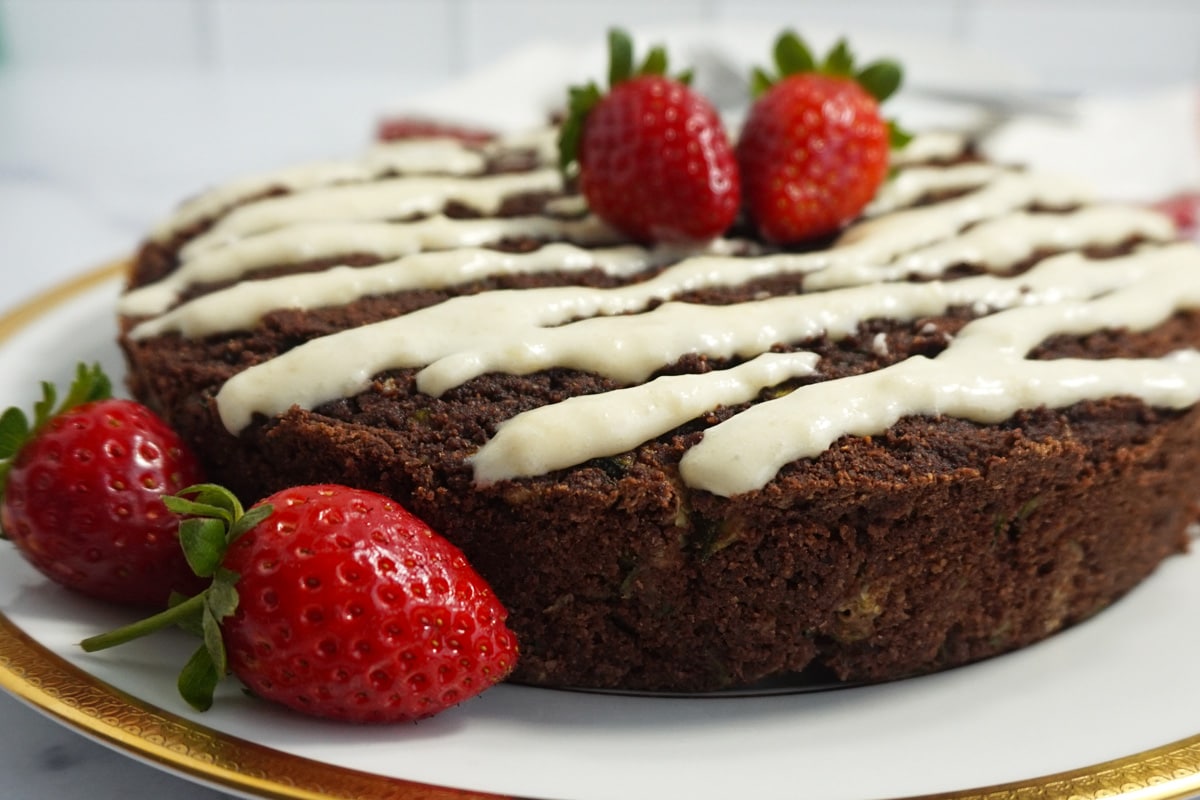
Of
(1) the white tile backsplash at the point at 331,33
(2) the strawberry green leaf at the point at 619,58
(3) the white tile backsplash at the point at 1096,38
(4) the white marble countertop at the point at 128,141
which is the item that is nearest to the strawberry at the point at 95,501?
(2) the strawberry green leaf at the point at 619,58

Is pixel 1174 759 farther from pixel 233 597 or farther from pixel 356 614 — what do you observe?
pixel 233 597

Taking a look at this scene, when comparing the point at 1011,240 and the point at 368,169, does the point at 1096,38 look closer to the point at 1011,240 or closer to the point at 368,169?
the point at 1011,240

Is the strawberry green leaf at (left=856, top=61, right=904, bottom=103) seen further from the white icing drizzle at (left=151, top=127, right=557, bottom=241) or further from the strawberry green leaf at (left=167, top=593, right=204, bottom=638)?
the strawberry green leaf at (left=167, top=593, right=204, bottom=638)

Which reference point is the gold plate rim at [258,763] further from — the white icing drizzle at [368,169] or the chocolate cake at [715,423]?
the white icing drizzle at [368,169]

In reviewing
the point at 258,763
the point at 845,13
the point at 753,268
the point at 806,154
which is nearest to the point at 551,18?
the point at 845,13

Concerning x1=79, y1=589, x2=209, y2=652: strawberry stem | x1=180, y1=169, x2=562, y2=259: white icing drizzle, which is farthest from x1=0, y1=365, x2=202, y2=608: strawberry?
x1=180, y1=169, x2=562, y2=259: white icing drizzle
